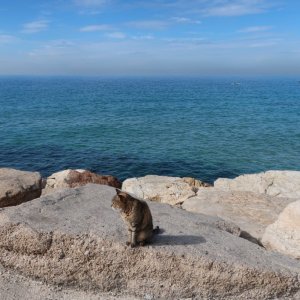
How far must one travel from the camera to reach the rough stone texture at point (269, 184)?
20.8 metres

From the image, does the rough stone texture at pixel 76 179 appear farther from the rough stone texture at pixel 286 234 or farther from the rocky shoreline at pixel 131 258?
the rough stone texture at pixel 286 234

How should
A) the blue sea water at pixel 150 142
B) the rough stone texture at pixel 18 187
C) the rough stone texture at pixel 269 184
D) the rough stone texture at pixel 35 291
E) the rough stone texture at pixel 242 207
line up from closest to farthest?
the rough stone texture at pixel 35 291
the rough stone texture at pixel 18 187
the rough stone texture at pixel 242 207
the rough stone texture at pixel 269 184
the blue sea water at pixel 150 142

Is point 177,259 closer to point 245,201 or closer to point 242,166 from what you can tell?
point 245,201

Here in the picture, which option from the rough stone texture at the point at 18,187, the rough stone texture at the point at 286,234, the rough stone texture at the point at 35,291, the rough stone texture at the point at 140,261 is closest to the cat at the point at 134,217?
the rough stone texture at the point at 140,261

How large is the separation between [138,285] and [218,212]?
19.0ft

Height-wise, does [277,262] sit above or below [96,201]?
below

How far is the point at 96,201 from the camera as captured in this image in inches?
434

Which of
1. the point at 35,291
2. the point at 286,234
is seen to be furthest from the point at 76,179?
the point at 286,234

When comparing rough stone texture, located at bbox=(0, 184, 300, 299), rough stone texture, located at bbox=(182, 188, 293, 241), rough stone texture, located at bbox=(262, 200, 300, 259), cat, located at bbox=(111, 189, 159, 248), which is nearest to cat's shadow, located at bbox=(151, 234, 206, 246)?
rough stone texture, located at bbox=(0, 184, 300, 299)

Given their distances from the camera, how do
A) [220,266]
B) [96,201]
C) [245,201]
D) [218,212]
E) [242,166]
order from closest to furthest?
[220,266] < [96,201] < [218,212] < [245,201] < [242,166]

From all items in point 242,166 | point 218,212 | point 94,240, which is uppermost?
point 94,240

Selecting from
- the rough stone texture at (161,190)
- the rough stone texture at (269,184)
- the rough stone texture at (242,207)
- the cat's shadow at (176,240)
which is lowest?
the rough stone texture at (269,184)

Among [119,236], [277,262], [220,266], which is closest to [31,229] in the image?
[119,236]

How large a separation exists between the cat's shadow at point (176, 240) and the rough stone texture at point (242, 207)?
340 centimetres
